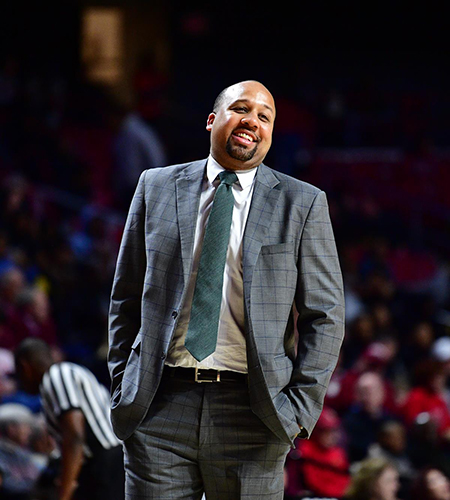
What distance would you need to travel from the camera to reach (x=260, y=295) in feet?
7.00

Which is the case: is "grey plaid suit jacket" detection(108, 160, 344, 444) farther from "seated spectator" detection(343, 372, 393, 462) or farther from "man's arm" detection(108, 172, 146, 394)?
"seated spectator" detection(343, 372, 393, 462)

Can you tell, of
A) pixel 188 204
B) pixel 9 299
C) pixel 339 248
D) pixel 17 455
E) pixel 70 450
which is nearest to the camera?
pixel 188 204

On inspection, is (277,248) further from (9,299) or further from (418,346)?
(418,346)

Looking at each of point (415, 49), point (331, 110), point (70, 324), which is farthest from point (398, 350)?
point (415, 49)

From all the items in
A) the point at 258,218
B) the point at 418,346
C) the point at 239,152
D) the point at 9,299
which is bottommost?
the point at 418,346

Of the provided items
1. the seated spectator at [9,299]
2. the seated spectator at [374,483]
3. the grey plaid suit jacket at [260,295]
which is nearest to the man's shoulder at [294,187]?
the grey plaid suit jacket at [260,295]

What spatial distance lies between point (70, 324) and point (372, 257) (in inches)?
137

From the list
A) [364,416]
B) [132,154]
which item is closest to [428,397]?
[364,416]

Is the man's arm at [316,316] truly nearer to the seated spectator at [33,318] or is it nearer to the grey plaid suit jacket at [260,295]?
the grey plaid suit jacket at [260,295]

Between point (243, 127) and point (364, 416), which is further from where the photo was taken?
point (364, 416)

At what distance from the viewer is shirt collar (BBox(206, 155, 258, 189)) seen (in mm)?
2268

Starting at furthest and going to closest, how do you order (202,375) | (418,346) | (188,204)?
(418,346)
(188,204)
(202,375)

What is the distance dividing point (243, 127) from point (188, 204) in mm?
236

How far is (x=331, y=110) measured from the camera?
1164 centimetres
